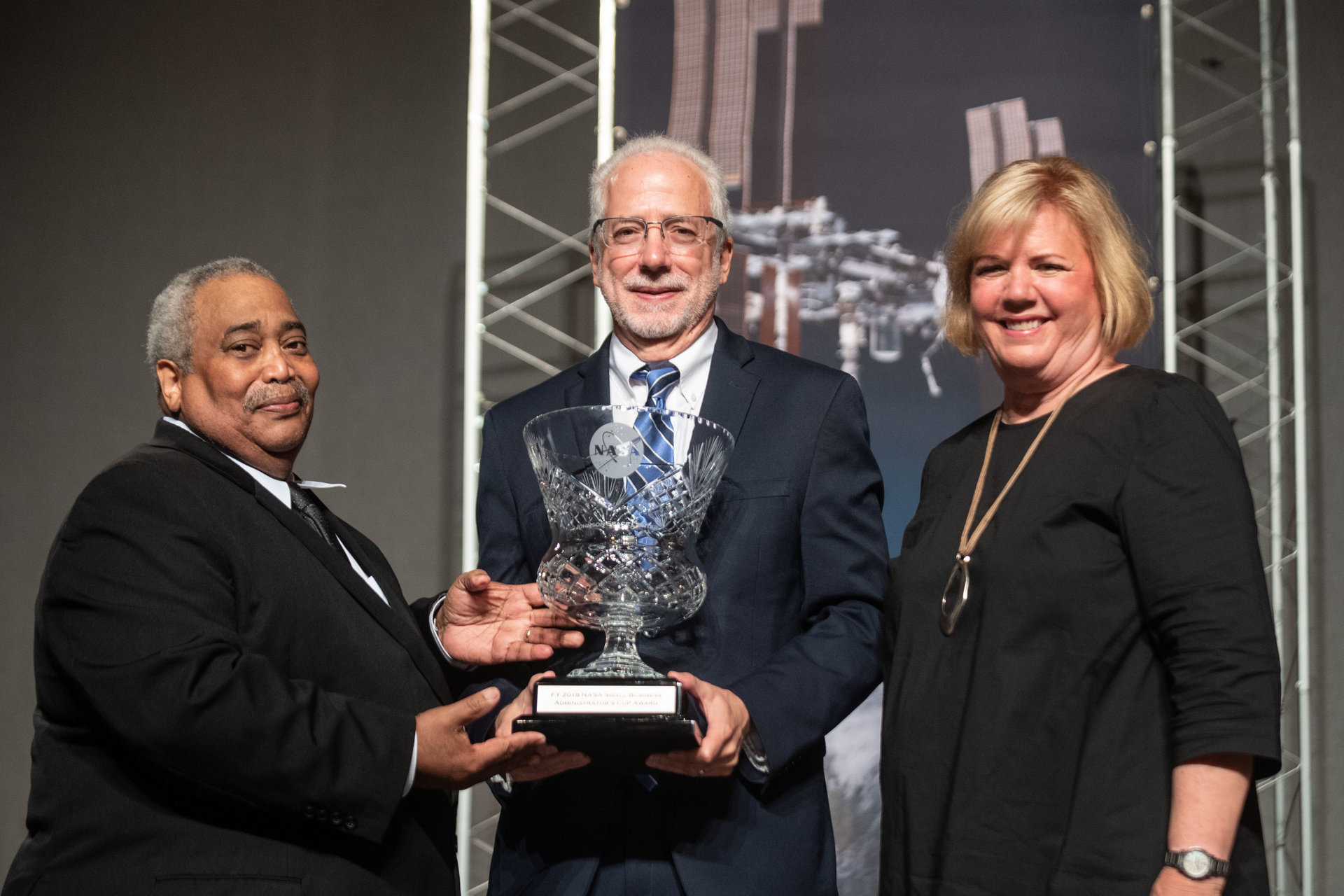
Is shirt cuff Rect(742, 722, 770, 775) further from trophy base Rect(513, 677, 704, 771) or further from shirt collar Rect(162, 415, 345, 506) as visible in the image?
shirt collar Rect(162, 415, 345, 506)

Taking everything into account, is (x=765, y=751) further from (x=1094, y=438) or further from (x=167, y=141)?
(x=167, y=141)

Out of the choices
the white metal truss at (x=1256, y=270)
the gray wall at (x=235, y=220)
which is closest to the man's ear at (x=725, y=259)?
the white metal truss at (x=1256, y=270)

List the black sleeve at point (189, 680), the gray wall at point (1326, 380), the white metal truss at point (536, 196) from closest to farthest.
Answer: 1. the black sleeve at point (189, 680)
2. the gray wall at point (1326, 380)
3. the white metal truss at point (536, 196)

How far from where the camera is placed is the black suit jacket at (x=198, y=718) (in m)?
1.79

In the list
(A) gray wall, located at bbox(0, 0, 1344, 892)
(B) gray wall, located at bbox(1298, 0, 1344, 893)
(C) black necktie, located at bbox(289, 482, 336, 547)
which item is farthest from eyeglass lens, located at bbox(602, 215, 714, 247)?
(B) gray wall, located at bbox(1298, 0, 1344, 893)

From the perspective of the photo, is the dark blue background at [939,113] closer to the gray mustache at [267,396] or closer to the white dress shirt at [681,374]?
the white dress shirt at [681,374]

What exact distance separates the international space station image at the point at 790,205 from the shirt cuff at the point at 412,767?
94.0 inches

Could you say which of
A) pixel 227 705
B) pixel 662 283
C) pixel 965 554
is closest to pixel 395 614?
pixel 227 705

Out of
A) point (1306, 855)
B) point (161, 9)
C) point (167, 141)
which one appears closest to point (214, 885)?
point (1306, 855)

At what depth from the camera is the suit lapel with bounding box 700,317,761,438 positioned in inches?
83.3

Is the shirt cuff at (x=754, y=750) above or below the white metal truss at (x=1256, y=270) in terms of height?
below

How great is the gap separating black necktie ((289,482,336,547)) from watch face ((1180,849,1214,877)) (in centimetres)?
155

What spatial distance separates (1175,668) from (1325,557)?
3.63m

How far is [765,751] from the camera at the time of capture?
1.85 meters
